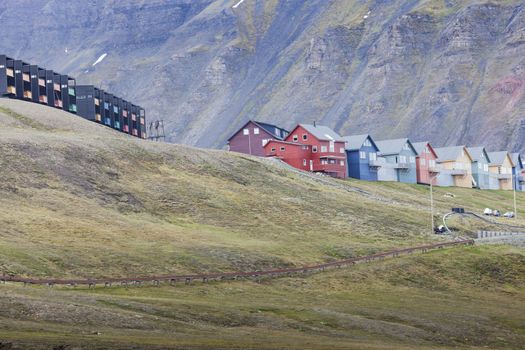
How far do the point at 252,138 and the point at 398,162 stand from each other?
30.1 meters

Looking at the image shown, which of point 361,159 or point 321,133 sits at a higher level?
point 321,133

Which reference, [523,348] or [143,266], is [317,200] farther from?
[523,348]

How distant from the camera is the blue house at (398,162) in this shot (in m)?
172

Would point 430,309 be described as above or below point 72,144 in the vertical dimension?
below

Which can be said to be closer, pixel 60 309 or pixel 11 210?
pixel 60 309

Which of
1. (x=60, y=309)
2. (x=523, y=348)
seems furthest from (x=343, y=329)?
(x=60, y=309)

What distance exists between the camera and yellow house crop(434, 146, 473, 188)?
187 m

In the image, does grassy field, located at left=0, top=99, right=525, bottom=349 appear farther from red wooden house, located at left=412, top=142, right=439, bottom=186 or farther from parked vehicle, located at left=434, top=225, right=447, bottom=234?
red wooden house, located at left=412, top=142, right=439, bottom=186

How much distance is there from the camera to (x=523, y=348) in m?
54.5

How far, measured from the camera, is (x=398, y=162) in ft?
571

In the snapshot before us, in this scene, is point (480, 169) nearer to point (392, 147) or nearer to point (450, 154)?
point (450, 154)

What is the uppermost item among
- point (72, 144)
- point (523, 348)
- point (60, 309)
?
point (72, 144)

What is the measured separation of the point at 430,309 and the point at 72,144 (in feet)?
213

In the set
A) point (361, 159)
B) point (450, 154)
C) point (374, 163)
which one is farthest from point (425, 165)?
point (361, 159)
